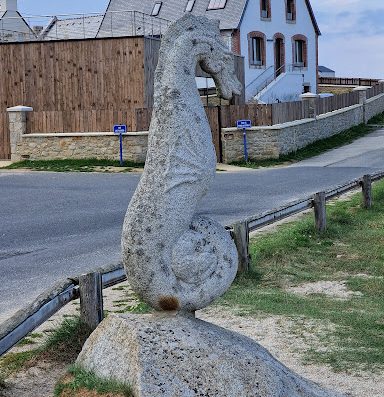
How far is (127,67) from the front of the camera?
30.3 m

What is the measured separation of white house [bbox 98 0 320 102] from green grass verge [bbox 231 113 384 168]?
17.3 feet

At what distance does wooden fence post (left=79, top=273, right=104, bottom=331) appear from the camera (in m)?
7.33

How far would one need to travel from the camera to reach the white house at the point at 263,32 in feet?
140

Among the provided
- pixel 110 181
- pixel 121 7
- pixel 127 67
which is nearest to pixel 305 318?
pixel 110 181

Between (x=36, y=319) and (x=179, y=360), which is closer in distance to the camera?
(x=179, y=360)

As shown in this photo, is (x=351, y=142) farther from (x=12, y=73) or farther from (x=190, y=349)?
(x=190, y=349)

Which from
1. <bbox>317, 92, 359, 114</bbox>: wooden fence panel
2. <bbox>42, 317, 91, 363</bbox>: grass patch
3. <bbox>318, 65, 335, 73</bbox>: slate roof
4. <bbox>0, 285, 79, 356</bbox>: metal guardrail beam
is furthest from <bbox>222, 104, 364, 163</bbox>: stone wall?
<bbox>318, 65, 335, 73</bbox>: slate roof

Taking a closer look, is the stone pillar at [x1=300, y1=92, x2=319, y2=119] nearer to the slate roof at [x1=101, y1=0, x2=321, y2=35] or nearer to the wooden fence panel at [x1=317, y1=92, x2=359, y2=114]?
the wooden fence panel at [x1=317, y1=92, x2=359, y2=114]

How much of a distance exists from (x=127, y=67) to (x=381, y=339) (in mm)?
23451

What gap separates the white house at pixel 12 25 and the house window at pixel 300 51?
16.7 metres

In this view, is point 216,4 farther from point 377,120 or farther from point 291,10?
point 377,120

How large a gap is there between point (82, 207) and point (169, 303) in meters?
13.6

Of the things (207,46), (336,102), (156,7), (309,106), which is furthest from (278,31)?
(207,46)

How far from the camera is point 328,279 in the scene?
36.2 feet
